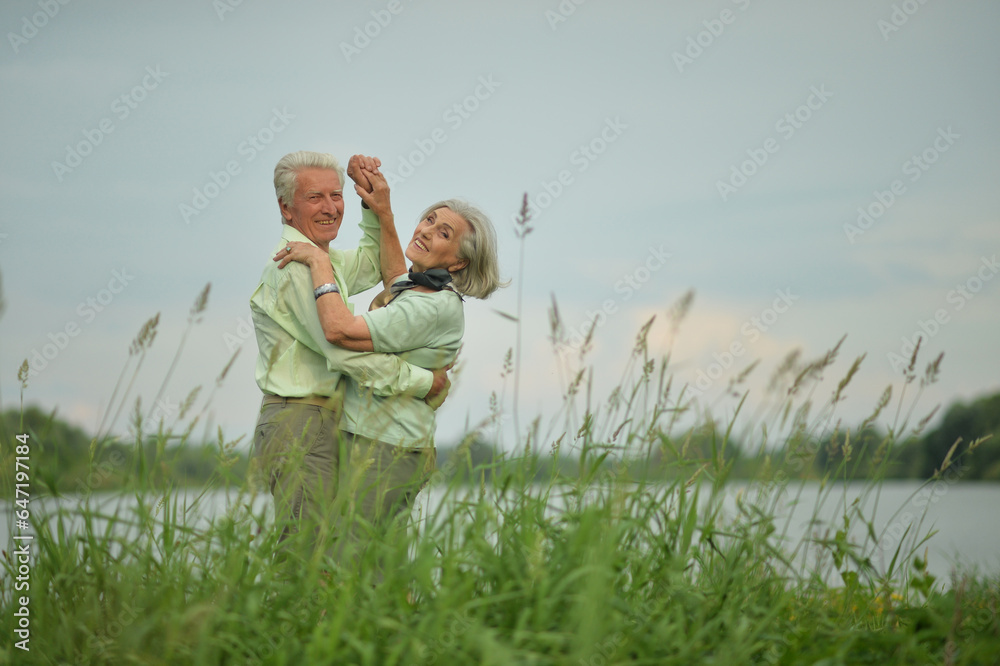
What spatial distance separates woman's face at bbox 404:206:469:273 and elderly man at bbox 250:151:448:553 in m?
0.15

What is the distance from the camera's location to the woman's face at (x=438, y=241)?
3.75 m

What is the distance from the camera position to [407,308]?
11.5 ft

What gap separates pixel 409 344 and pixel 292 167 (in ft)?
3.54

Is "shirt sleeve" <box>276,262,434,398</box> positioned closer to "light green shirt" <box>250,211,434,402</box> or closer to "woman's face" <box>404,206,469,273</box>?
"light green shirt" <box>250,211,434,402</box>

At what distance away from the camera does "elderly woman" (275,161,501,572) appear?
3385 mm

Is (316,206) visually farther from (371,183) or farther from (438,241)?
(438,241)

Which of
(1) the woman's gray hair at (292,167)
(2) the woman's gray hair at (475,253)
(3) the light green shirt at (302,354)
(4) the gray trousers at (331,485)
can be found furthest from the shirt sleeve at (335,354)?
(2) the woman's gray hair at (475,253)

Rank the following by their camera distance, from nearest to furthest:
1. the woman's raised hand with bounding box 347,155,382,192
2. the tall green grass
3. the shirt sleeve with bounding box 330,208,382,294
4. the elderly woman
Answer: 1. the tall green grass
2. the elderly woman
3. the woman's raised hand with bounding box 347,155,382,192
4. the shirt sleeve with bounding box 330,208,382,294

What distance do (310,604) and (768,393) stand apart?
1.87 m

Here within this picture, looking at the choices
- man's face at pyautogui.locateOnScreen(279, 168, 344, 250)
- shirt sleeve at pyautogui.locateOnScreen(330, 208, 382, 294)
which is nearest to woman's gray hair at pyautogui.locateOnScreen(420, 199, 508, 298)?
shirt sleeve at pyautogui.locateOnScreen(330, 208, 382, 294)

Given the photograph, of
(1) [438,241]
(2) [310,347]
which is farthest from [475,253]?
(2) [310,347]

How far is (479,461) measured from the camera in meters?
2.93

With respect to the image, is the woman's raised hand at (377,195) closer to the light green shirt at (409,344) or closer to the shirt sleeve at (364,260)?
the shirt sleeve at (364,260)

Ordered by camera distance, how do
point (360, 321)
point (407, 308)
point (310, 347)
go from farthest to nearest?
point (310, 347) → point (407, 308) → point (360, 321)
